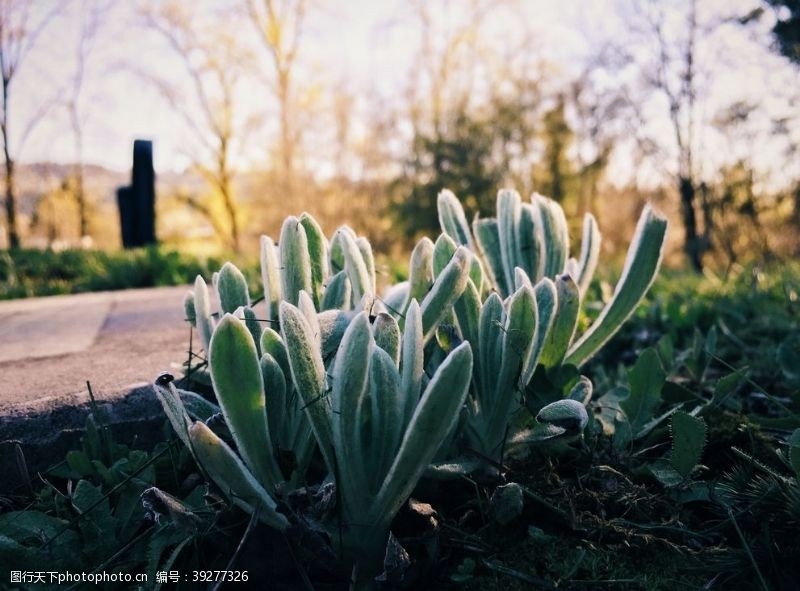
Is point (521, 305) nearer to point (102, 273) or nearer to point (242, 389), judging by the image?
point (242, 389)

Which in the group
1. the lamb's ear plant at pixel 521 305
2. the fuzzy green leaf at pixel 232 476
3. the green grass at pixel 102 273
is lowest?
the green grass at pixel 102 273

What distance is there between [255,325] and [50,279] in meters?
5.58

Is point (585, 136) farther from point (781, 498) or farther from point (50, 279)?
point (781, 498)

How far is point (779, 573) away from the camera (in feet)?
2.72

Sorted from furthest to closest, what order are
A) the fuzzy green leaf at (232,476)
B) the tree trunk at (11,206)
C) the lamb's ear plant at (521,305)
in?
the tree trunk at (11,206) → the lamb's ear plant at (521,305) → the fuzzy green leaf at (232,476)

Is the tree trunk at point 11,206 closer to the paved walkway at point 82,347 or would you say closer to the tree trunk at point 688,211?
the paved walkway at point 82,347

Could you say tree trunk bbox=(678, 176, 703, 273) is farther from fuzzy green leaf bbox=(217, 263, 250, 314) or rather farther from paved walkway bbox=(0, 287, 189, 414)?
fuzzy green leaf bbox=(217, 263, 250, 314)

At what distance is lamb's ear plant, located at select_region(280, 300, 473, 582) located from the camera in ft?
2.81

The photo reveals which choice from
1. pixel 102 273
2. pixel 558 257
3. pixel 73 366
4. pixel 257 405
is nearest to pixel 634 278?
pixel 558 257

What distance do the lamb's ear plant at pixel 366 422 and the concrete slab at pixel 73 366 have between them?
65 cm

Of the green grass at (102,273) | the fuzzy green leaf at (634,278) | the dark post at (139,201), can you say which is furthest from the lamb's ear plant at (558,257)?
the dark post at (139,201)

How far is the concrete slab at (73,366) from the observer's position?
51.4 inches

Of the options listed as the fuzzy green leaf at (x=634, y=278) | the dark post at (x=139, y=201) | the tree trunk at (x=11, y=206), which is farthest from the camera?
the tree trunk at (x=11, y=206)

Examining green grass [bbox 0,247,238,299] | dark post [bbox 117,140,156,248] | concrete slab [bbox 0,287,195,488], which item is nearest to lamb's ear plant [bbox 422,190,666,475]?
concrete slab [bbox 0,287,195,488]
